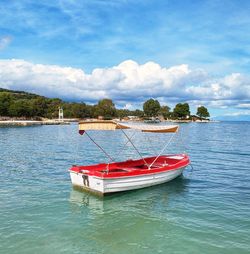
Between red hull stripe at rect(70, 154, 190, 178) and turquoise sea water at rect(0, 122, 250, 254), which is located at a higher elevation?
red hull stripe at rect(70, 154, 190, 178)

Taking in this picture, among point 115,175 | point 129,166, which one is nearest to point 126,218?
point 115,175

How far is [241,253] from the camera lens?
12.2 m

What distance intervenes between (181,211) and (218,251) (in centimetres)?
497

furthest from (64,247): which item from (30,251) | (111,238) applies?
(111,238)

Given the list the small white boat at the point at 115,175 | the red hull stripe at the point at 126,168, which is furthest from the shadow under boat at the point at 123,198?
the red hull stripe at the point at 126,168

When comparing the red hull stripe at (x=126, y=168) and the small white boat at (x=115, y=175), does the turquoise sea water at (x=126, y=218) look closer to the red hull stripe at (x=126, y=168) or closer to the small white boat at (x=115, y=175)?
the small white boat at (x=115, y=175)

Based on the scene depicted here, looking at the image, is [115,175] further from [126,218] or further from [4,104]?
[4,104]

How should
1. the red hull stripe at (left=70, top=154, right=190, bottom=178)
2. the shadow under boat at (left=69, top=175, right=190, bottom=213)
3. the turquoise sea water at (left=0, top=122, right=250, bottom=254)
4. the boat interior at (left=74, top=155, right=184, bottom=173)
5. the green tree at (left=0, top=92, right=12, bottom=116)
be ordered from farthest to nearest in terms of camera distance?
the green tree at (left=0, top=92, right=12, bottom=116)
the boat interior at (left=74, top=155, right=184, bottom=173)
the red hull stripe at (left=70, top=154, right=190, bottom=178)
the shadow under boat at (left=69, top=175, right=190, bottom=213)
the turquoise sea water at (left=0, top=122, right=250, bottom=254)

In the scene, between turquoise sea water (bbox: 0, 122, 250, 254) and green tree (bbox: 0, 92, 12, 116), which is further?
green tree (bbox: 0, 92, 12, 116)

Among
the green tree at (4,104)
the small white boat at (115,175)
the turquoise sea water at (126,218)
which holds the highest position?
the green tree at (4,104)

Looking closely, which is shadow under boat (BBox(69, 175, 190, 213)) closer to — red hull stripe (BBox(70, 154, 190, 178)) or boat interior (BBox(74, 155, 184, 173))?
red hull stripe (BBox(70, 154, 190, 178))

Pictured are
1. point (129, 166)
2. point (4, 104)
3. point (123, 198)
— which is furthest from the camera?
point (4, 104)

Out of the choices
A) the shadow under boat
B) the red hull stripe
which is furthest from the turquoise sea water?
the red hull stripe

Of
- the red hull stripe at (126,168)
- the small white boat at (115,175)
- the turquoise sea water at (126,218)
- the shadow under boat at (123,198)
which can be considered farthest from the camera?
the red hull stripe at (126,168)
